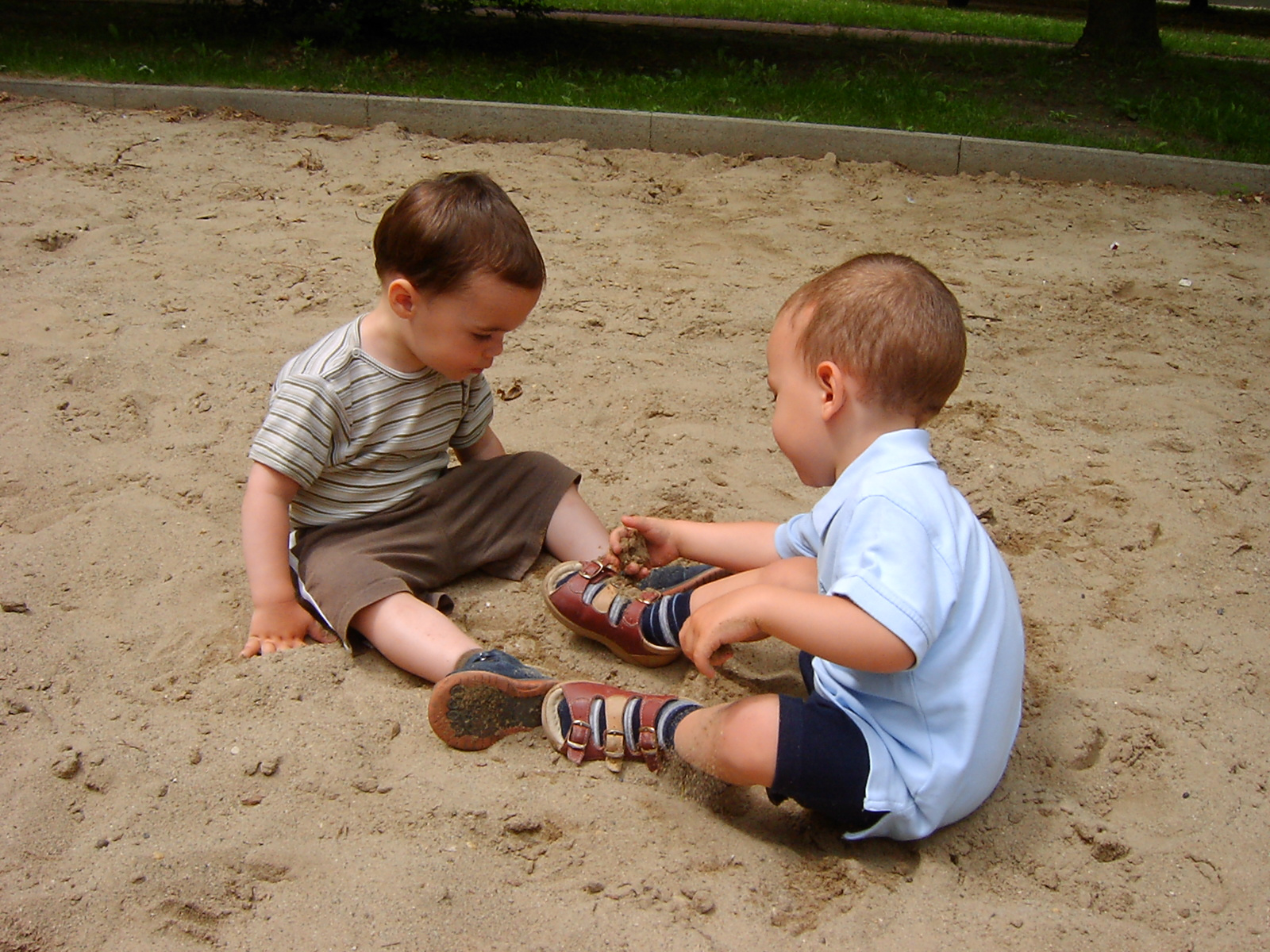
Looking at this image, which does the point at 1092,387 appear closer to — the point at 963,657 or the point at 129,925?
the point at 963,657

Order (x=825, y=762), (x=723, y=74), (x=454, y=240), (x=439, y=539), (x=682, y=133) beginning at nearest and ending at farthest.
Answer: (x=825, y=762)
(x=454, y=240)
(x=439, y=539)
(x=682, y=133)
(x=723, y=74)

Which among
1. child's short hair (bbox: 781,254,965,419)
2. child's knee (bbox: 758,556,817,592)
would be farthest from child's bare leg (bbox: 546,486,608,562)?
child's short hair (bbox: 781,254,965,419)

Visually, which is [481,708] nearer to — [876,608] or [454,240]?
[876,608]

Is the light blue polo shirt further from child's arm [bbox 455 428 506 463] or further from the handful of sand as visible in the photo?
child's arm [bbox 455 428 506 463]

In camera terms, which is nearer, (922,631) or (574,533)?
(922,631)

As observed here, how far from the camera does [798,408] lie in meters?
1.85

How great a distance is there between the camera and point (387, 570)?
2.34 m

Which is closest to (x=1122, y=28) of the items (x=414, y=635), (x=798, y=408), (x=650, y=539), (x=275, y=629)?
(x=650, y=539)

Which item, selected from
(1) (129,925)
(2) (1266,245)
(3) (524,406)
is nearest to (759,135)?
(2) (1266,245)

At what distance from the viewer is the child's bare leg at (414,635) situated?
219cm

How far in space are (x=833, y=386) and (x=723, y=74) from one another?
5928 mm

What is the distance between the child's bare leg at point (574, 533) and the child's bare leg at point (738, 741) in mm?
780

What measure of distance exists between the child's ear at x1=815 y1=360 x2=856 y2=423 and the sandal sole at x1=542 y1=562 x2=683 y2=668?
2.43ft

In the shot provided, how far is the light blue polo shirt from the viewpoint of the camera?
161cm
